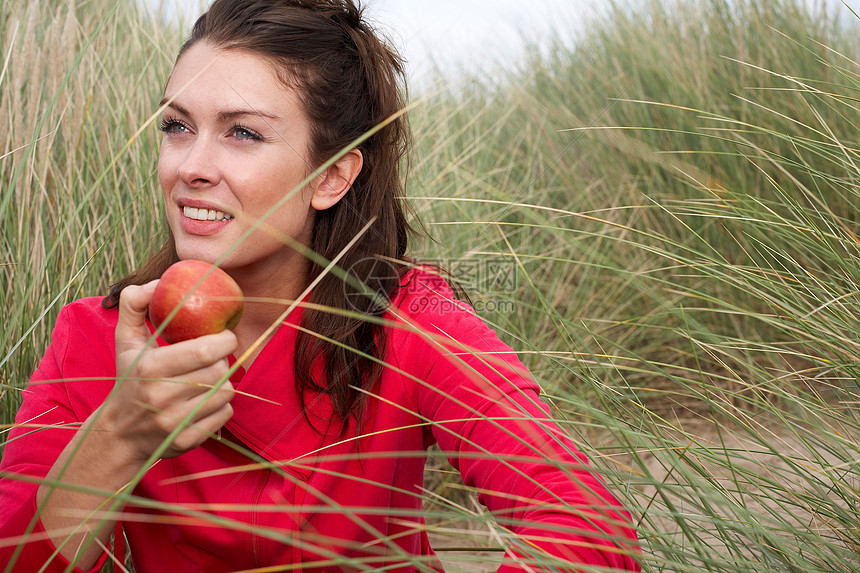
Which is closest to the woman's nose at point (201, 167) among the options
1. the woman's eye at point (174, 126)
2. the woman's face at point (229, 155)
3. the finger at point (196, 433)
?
the woman's face at point (229, 155)

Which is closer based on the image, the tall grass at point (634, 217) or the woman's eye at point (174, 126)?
the tall grass at point (634, 217)

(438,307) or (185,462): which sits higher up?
(438,307)

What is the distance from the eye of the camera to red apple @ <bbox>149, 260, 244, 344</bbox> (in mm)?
1310

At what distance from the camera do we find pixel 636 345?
3.60m

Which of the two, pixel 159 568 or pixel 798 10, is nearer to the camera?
pixel 159 568

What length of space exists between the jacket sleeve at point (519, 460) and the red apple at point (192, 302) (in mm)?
395

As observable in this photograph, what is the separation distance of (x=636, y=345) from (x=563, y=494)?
248 cm

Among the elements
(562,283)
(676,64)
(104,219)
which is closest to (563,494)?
(104,219)

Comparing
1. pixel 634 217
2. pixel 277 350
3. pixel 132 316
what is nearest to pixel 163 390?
pixel 132 316

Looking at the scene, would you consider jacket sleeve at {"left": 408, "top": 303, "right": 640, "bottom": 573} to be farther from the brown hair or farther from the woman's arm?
the woman's arm

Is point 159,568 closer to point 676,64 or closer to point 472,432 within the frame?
point 472,432

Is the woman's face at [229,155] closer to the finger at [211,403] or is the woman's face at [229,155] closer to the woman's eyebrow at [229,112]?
the woman's eyebrow at [229,112]

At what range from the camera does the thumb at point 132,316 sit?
135cm

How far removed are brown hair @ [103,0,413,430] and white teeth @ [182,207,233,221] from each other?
303mm
